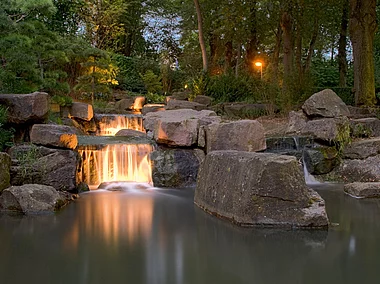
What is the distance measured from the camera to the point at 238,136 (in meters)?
7.67

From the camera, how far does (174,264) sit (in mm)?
3689

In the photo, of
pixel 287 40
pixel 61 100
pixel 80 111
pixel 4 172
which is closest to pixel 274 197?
pixel 4 172

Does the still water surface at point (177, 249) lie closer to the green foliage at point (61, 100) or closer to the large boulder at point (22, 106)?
the large boulder at point (22, 106)

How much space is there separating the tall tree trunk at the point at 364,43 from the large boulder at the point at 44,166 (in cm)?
852

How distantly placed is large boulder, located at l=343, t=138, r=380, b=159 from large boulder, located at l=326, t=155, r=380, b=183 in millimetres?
80

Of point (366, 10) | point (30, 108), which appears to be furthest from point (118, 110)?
point (366, 10)

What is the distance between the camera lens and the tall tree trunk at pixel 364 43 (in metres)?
11.8

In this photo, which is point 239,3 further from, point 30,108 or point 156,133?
point 30,108

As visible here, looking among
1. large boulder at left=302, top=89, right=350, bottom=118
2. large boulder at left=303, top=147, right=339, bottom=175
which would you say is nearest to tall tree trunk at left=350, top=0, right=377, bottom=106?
large boulder at left=302, top=89, right=350, bottom=118

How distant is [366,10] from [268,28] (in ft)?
27.6

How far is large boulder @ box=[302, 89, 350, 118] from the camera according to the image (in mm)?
9031

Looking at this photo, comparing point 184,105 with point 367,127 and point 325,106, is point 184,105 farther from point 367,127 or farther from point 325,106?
point 367,127

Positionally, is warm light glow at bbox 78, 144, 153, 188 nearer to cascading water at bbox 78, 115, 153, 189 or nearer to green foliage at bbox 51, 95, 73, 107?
cascading water at bbox 78, 115, 153, 189

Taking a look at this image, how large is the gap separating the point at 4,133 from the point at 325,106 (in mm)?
6439
